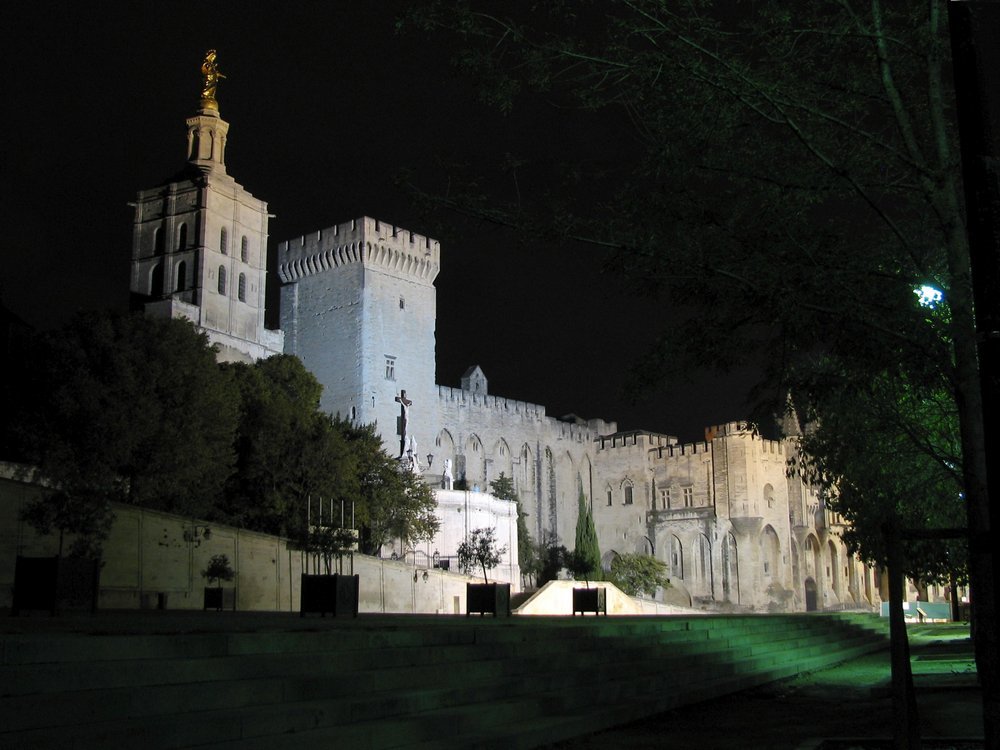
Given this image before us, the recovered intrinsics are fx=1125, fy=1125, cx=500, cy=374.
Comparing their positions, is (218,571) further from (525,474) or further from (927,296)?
(525,474)

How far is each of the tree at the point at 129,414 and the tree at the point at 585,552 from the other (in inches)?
993

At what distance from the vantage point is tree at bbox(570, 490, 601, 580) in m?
49.3

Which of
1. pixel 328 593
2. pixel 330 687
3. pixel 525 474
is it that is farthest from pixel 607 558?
pixel 330 687

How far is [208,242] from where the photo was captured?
42625 mm

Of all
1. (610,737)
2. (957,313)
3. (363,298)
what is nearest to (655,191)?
(957,313)

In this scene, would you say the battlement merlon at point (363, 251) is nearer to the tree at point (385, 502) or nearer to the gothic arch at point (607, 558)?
the tree at point (385, 502)

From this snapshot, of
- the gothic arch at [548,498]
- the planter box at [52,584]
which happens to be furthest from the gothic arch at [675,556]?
the planter box at [52,584]

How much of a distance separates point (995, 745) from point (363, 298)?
1600 inches

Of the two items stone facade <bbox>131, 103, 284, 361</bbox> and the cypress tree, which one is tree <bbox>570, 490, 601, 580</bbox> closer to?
the cypress tree

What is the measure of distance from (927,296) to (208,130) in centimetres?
3965

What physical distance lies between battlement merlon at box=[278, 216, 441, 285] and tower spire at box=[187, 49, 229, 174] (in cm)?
469

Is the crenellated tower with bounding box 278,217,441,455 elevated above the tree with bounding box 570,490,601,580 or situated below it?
above

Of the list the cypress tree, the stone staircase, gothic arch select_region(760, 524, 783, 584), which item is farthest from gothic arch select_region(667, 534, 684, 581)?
the stone staircase

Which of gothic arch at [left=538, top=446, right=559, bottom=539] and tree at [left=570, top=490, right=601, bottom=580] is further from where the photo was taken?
gothic arch at [left=538, top=446, right=559, bottom=539]
